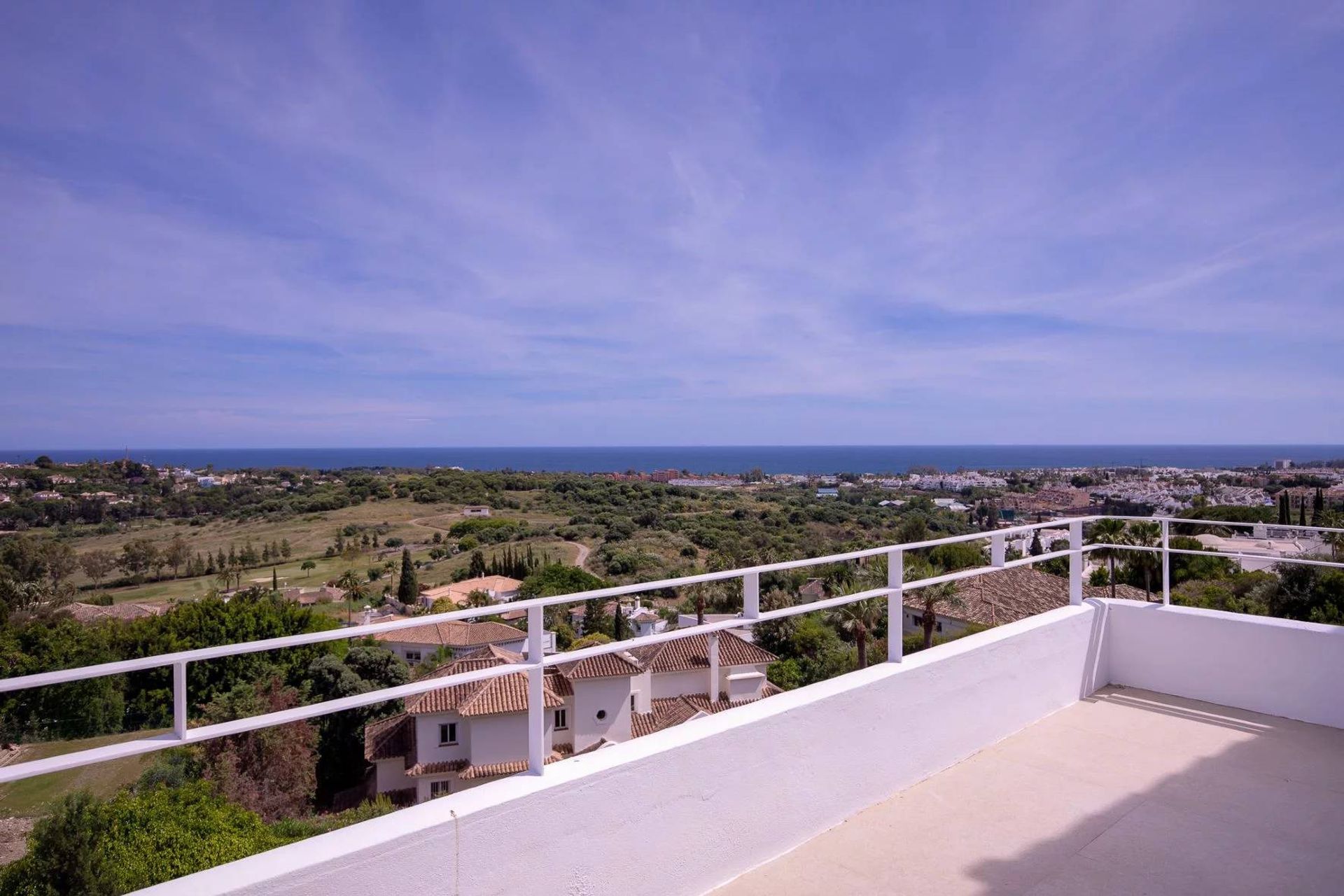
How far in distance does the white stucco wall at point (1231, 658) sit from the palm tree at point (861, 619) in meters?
10.9

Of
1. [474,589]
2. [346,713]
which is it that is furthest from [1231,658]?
[474,589]

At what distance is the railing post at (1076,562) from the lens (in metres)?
4.09

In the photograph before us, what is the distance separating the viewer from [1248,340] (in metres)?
36.5

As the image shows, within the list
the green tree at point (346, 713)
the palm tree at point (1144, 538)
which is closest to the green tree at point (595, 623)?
the green tree at point (346, 713)

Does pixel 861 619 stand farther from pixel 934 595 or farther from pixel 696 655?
pixel 696 655

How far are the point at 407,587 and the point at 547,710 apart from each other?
38.6m

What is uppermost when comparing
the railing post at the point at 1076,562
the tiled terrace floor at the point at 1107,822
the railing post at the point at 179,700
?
the railing post at the point at 179,700

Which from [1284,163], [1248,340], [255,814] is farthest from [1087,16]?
[1248,340]

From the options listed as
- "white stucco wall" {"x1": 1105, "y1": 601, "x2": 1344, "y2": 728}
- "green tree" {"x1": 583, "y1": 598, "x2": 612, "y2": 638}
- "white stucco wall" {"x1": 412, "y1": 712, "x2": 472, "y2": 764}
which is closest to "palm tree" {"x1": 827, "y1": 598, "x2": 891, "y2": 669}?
"green tree" {"x1": 583, "y1": 598, "x2": 612, "y2": 638}

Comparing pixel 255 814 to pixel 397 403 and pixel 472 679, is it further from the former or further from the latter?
pixel 397 403

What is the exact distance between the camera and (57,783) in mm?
17844

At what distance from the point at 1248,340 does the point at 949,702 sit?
4465cm

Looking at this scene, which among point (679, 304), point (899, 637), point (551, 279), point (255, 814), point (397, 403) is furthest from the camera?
point (397, 403)

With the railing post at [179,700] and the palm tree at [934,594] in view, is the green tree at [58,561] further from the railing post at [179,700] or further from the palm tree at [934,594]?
the railing post at [179,700]
